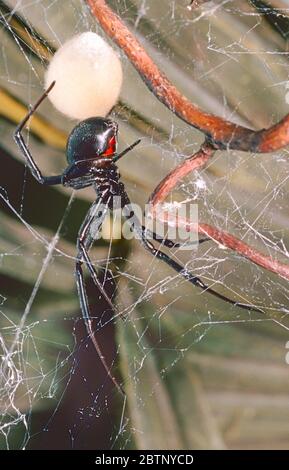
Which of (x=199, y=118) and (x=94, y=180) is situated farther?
(x=94, y=180)

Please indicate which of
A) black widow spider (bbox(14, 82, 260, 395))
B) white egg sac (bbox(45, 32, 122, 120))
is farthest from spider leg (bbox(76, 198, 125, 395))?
white egg sac (bbox(45, 32, 122, 120))

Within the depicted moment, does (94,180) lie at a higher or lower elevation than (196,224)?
higher

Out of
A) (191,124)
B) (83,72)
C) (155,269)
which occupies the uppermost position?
(83,72)

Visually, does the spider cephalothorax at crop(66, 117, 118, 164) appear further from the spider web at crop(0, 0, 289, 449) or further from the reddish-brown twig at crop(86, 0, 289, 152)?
the reddish-brown twig at crop(86, 0, 289, 152)

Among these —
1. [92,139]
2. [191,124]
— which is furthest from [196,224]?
[92,139]

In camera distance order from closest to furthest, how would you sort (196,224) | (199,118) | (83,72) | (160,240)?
1. (199,118)
2. (196,224)
3. (83,72)
4. (160,240)

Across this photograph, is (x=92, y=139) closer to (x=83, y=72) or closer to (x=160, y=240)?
(x=83, y=72)

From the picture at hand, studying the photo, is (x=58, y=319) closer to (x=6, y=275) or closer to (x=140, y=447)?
(x=6, y=275)

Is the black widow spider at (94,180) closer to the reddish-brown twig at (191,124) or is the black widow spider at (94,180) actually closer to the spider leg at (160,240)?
the spider leg at (160,240)
